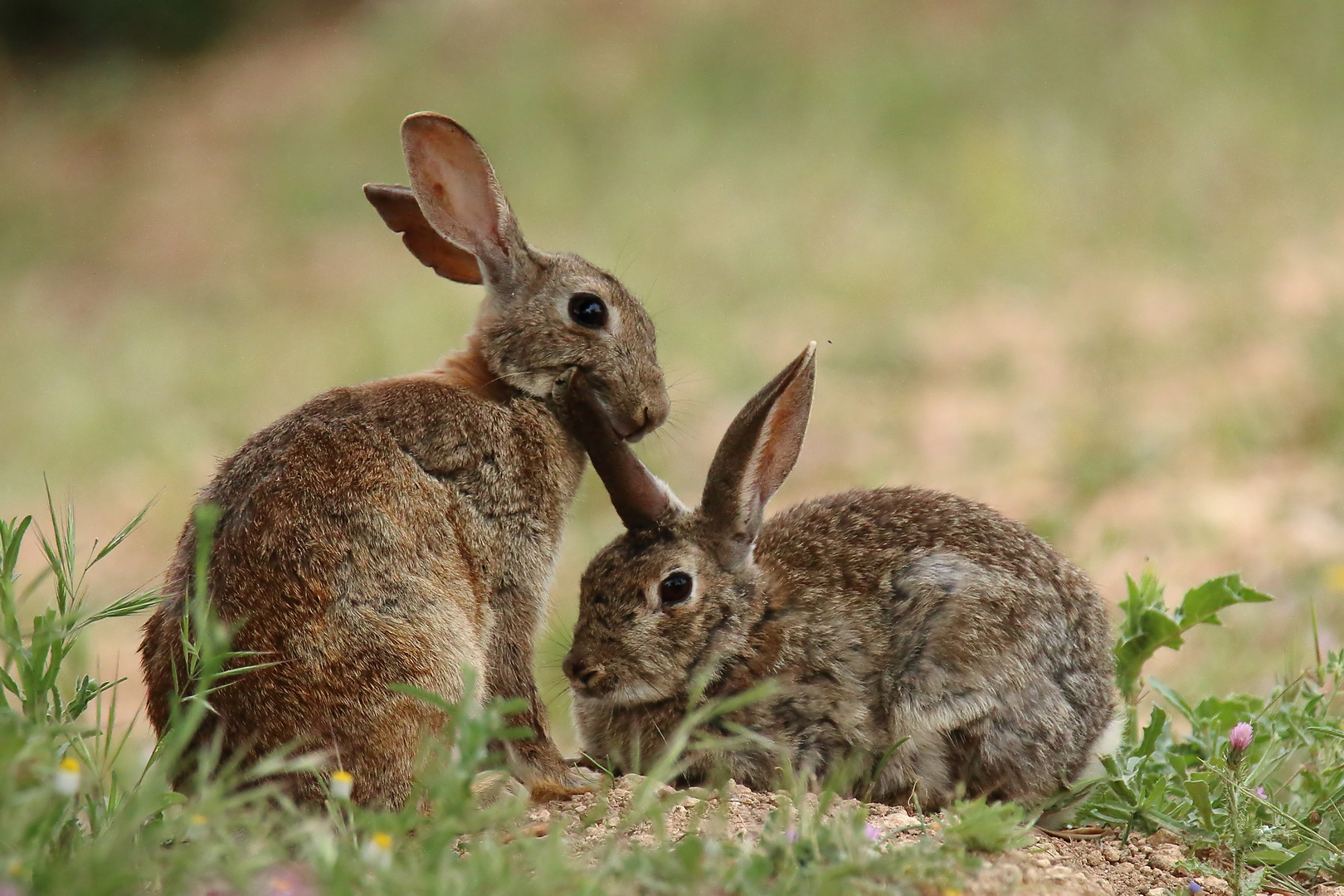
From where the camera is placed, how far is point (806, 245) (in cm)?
1273

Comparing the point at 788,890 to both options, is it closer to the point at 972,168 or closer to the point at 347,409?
the point at 347,409

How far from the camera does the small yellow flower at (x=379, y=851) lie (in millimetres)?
2490

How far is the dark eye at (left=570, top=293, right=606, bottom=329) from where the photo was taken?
4.52 m

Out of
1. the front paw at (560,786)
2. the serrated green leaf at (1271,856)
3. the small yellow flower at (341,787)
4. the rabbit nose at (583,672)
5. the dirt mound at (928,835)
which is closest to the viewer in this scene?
the small yellow flower at (341,787)

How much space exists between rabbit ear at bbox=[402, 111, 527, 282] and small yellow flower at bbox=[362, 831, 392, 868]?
2330mm

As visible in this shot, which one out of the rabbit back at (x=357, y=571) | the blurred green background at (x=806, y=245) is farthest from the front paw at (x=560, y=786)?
the blurred green background at (x=806, y=245)

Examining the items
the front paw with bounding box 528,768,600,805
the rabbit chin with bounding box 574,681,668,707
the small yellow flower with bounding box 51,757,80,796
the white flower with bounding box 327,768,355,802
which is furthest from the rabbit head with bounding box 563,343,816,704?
the small yellow flower with bounding box 51,757,80,796

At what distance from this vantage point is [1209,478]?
7.64m

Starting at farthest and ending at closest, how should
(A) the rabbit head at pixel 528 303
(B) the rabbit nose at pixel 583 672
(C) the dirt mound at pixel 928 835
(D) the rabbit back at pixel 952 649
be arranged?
(A) the rabbit head at pixel 528 303 → (B) the rabbit nose at pixel 583 672 → (D) the rabbit back at pixel 952 649 → (C) the dirt mound at pixel 928 835

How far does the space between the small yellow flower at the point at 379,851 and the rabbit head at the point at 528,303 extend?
6.20ft

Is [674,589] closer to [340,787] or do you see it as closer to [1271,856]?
[340,787]

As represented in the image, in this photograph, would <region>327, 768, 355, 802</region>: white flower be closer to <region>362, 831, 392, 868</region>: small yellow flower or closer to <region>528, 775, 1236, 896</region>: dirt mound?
<region>362, 831, 392, 868</region>: small yellow flower

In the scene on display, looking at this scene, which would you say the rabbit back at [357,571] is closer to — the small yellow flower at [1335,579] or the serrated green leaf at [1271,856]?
the serrated green leaf at [1271,856]

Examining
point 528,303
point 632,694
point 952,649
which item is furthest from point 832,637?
point 528,303
